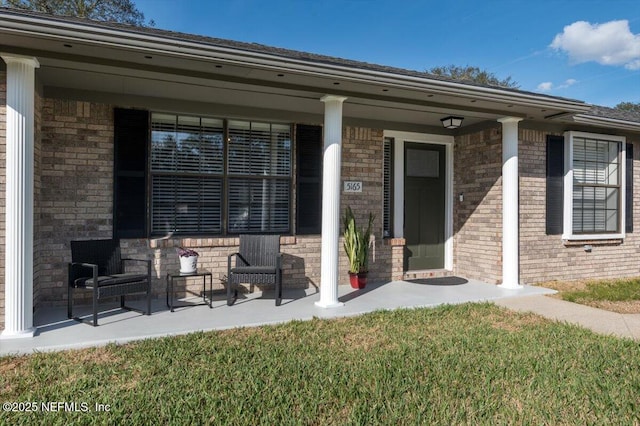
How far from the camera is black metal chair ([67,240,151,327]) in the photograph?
441 centimetres

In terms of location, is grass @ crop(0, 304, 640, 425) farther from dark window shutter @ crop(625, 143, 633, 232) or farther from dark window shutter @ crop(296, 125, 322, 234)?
dark window shutter @ crop(625, 143, 633, 232)

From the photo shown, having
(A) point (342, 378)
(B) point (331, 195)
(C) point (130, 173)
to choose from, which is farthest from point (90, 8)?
(A) point (342, 378)

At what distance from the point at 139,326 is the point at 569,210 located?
679 centimetres

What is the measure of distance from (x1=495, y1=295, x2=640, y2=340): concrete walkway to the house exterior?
81 centimetres

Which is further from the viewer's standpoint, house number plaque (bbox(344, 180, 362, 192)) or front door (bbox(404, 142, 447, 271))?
front door (bbox(404, 142, 447, 271))

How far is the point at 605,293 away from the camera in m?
6.30

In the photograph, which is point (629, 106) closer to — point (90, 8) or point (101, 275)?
Answer: point (90, 8)

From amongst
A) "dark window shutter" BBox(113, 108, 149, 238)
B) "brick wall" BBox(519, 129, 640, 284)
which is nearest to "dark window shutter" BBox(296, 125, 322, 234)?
"dark window shutter" BBox(113, 108, 149, 238)

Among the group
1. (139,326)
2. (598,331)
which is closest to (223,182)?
(139,326)

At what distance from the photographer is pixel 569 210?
284 inches

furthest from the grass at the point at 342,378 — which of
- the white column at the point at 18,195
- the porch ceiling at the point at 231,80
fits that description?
the porch ceiling at the point at 231,80

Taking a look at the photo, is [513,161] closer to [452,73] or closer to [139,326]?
[139,326]

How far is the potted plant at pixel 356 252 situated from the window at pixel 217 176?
37.9 inches

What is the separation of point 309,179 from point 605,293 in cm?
468
